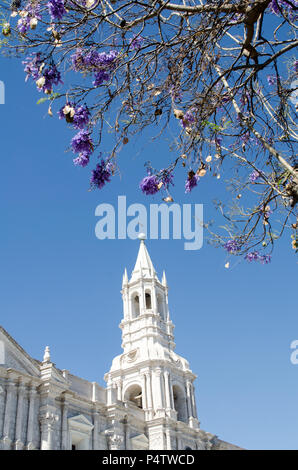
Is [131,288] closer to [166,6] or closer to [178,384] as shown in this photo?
[178,384]

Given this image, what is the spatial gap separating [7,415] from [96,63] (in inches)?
658

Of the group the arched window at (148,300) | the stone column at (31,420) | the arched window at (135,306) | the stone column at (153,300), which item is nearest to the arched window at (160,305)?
the arched window at (148,300)

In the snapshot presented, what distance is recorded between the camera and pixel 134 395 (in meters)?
28.5

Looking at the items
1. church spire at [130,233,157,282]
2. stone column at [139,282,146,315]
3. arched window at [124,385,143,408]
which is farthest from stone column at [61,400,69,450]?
church spire at [130,233,157,282]

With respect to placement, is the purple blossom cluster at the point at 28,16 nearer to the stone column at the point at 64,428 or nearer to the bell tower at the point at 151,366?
the stone column at the point at 64,428

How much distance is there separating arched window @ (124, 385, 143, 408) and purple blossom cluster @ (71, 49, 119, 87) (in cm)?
2444

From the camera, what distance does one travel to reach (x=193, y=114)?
6590 mm

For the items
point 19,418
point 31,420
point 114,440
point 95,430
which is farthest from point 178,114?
point 114,440

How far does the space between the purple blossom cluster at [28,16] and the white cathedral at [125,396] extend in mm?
16714

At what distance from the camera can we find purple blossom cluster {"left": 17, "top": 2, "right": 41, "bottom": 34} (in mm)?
5457

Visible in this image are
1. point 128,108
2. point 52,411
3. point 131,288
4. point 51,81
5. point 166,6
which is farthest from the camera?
point 131,288
